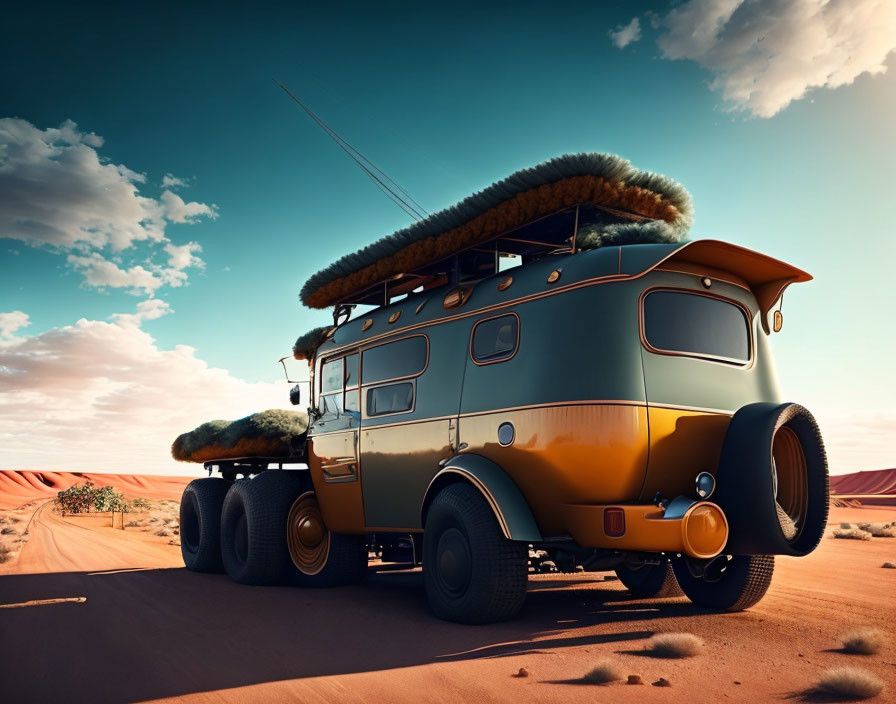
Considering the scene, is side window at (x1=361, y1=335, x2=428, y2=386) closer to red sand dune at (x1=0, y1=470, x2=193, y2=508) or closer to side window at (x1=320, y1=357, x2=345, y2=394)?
side window at (x1=320, y1=357, x2=345, y2=394)

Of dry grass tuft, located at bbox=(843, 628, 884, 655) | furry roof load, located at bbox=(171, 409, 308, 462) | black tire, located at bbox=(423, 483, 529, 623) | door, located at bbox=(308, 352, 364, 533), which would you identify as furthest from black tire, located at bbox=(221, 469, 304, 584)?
dry grass tuft, located at bbox=(843, 628, 884, 655)

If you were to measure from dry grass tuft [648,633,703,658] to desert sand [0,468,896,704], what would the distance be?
9 centimetres

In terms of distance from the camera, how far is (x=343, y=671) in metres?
5.18

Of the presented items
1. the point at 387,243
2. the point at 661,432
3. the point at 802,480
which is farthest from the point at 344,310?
the point at 802,480

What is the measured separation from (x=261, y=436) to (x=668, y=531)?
7072 mm

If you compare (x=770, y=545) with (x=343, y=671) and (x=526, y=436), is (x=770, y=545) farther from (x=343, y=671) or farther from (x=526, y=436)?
(x=343, y=671)

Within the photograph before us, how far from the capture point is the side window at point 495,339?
6828 mm

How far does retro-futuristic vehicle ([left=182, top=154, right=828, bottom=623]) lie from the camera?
593cm

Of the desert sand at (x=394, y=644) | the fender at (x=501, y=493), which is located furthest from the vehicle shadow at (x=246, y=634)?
the fender at (x=501, y=493)

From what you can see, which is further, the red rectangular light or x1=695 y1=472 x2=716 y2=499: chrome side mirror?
x1=695 y1=472 x2=716 y2=499: chrome side mirror

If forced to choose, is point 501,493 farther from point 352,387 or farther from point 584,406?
point 352,387

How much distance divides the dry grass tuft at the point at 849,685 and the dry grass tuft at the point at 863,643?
108 centimetres

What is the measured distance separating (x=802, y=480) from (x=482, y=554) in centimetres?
284

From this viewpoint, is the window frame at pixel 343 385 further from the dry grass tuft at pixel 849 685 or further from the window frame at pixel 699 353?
the dry grass tuft at pixel 849 685
